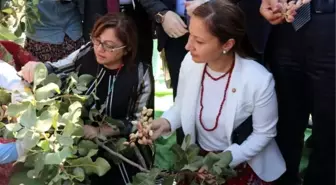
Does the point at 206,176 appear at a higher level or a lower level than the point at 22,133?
lower

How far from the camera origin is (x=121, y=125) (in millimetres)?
2033

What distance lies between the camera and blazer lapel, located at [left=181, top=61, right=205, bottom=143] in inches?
77.4

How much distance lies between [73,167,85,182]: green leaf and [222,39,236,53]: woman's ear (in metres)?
0.58

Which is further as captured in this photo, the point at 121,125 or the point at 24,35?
the point at 24,35

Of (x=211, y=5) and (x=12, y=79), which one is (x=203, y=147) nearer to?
(x=211, y=5)

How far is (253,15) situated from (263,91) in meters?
0.34

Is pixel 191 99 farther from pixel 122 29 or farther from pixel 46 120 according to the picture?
pixel 46 120

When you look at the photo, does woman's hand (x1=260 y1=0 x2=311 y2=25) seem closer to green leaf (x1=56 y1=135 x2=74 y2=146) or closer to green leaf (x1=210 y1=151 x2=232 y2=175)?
green leaf (x1=210 y1=151 x2=232 y2=175)

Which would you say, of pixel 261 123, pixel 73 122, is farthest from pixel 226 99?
pixel 73 122

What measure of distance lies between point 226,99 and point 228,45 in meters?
0.17

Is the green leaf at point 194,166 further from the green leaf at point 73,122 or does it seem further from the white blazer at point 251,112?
the green leaf at point 73,122

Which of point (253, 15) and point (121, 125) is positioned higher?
point (253, 15)

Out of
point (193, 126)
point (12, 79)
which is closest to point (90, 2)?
point (12, 79)

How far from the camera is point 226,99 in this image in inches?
75.8
